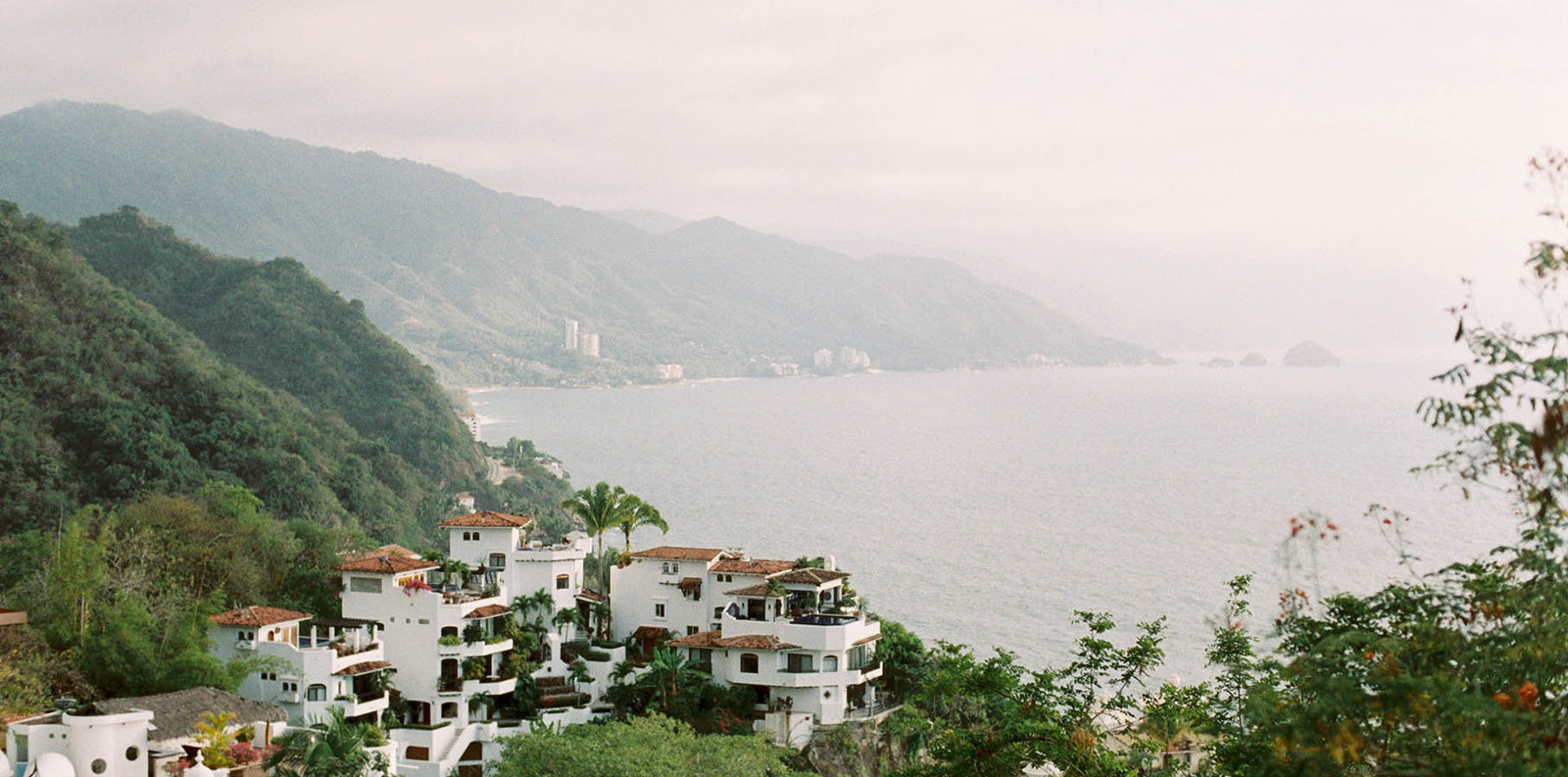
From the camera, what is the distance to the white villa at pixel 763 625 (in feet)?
95.7

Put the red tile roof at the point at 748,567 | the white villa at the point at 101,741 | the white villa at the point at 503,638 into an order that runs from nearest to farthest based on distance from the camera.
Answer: the white villa at the point at 101,741 < the white villa at the point at 503,638 < the red tile roof at the point at 748,567

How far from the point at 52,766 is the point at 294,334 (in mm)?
54429

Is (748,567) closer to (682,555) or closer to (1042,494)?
(682,555)

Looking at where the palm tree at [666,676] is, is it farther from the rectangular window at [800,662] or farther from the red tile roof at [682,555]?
the red tile roof at [682,555]

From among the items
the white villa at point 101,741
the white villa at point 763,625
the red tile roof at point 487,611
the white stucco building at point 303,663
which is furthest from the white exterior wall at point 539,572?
the white villa at point 101,741

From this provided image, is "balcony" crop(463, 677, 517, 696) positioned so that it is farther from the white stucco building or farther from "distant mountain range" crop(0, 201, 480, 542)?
"distant mountain range" crop(0, 201, 480, 542)

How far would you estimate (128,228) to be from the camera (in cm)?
7800

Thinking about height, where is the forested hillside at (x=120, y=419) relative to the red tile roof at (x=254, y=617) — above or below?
above

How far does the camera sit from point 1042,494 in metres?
83.1

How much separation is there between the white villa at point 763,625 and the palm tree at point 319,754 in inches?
341

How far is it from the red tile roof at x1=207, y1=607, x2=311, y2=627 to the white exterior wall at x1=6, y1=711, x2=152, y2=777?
18.1 feet

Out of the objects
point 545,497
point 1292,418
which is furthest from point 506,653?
point 1292,418

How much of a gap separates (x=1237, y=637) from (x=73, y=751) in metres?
17.1

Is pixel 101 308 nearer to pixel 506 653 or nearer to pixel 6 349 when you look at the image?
pixel 6 349
